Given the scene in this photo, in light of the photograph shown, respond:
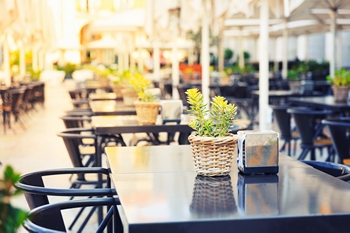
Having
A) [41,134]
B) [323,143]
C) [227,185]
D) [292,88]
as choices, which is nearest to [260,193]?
[227,185]

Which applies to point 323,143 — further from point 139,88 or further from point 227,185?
point 227,185

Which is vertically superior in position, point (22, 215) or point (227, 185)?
point (22, 215)

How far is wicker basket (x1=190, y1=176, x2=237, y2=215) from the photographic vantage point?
1917 mm

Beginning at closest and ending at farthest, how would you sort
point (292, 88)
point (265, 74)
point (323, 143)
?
point (323, 143) → point (265, 74) → point (292, 88)

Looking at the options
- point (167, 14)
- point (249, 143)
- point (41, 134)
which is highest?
point (167, 14)

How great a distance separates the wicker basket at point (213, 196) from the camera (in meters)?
1.92

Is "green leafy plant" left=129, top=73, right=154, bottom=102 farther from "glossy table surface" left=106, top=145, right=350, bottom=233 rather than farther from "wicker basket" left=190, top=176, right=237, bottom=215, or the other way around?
"wicker basket" left=190, top=176, right=237, bottom=215

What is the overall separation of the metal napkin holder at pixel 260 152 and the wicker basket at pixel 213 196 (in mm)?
101

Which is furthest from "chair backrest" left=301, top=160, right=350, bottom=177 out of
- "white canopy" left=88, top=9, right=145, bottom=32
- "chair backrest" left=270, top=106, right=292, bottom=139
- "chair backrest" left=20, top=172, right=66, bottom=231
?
"white canopy" left=88, top=9, right=145, bottom=32

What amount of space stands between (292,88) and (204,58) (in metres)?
1.44

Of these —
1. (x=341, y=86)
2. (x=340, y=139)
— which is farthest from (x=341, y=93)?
(x=340, y=139)

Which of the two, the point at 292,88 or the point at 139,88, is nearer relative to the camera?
A: the point at 139,88

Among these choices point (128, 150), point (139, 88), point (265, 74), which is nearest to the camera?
point (128, 150)

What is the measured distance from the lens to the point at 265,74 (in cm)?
699
